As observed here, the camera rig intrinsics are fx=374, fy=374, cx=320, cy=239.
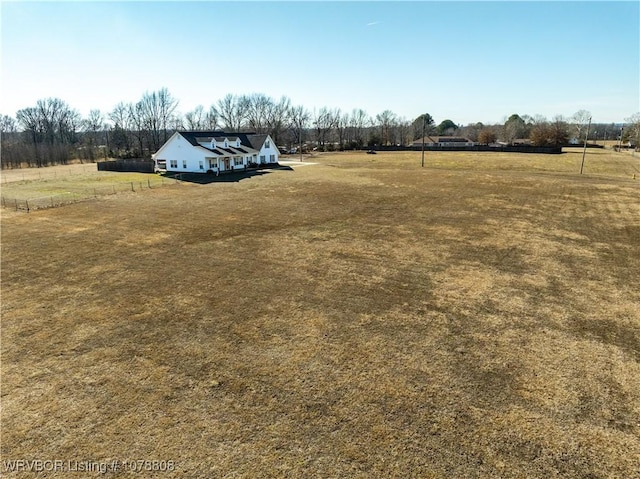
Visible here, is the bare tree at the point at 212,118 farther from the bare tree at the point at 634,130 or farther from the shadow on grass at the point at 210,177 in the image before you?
the bare tree at the point at 634,130

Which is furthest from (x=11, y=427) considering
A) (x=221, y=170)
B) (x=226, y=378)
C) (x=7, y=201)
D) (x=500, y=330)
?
(x=221, y=170)

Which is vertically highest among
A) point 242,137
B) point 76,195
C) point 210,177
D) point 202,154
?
point 242,137

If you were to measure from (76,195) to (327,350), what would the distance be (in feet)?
120

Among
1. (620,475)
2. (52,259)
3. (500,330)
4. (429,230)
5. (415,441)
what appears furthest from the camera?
(429,230)

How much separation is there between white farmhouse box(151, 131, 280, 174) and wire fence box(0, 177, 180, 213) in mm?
6068

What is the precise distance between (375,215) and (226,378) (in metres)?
19.8

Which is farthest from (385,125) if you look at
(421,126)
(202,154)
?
(202,154)

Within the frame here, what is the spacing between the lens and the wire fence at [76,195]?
104 ft

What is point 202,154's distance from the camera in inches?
2031

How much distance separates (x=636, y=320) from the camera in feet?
39.9

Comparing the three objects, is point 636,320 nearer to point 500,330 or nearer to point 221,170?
point 500,330

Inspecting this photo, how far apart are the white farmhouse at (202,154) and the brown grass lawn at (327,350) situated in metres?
30.4

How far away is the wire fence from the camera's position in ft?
104

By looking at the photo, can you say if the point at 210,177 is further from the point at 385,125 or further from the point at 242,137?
the point at 385,125
